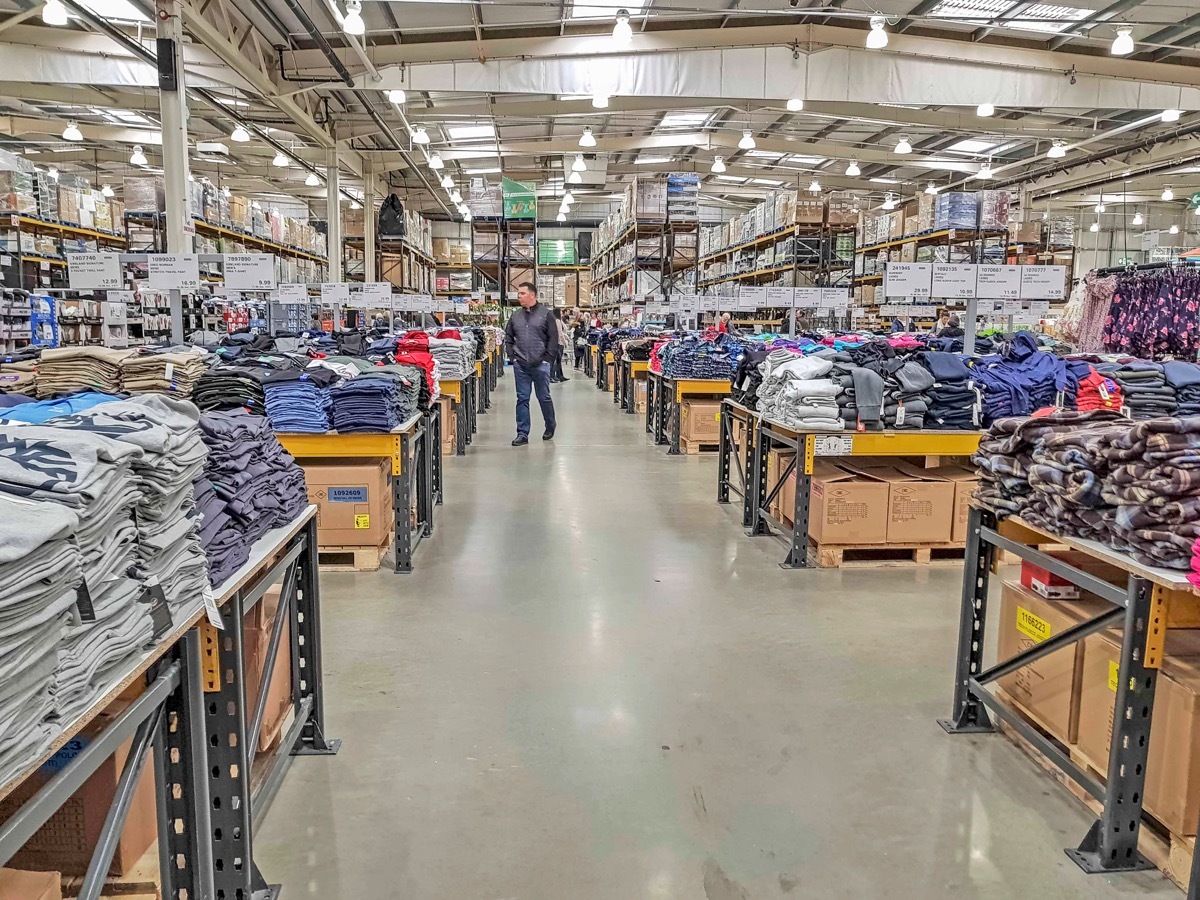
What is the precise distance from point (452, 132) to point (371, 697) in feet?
52.3

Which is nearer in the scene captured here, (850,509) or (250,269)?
(850,509)

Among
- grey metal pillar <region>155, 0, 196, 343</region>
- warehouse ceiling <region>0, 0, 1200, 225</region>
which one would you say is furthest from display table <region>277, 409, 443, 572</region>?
warehouse ceiling <region>0, 0, 1200, 225</region>

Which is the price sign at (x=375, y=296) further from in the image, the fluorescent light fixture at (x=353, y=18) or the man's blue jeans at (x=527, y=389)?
the fluorescent light fixture at (x=353, y=18)

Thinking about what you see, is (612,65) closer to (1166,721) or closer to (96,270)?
(96,270)

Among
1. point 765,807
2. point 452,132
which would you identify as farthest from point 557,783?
point 452,132

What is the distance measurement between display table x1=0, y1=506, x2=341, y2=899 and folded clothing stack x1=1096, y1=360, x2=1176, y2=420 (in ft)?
13.5

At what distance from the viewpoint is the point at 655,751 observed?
3.00m

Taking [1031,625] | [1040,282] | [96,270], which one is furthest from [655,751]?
[96,270]

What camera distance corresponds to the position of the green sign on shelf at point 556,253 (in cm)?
2395

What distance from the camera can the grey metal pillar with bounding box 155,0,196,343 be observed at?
7.85 meters

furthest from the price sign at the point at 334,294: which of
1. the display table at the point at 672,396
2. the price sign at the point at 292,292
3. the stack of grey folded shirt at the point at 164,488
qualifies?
the stack of grey folded shirt at the point at 164,488

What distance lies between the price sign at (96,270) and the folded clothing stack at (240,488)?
11.9 feet

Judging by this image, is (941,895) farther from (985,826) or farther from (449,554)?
(449,554)

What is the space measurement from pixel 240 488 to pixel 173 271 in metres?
3.61
